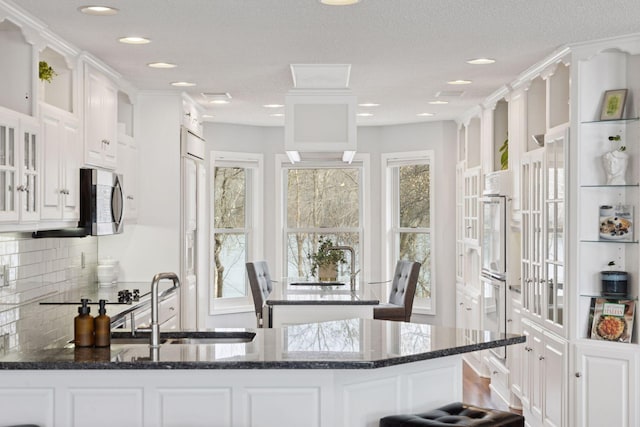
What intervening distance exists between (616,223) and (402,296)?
3.11 metres

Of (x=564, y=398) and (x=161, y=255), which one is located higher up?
(x=161, y=255)

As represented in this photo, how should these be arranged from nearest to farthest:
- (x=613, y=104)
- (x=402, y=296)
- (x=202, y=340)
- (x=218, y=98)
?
1. (x=202, y=340)
2. (x=613, y=104)
3. (x=218, y=98)
4. (x=402, y=296)

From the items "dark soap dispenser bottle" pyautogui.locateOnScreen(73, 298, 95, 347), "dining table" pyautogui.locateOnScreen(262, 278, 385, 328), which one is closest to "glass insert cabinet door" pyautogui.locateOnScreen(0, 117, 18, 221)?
"dark soap dispenser bottle" pyautogui.locateOnScreen(73, 298, 95, 347)

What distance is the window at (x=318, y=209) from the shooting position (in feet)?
32.1

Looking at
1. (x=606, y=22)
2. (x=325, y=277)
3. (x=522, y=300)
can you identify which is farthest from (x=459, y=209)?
(x=606, y=22)

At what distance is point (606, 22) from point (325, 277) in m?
3.63

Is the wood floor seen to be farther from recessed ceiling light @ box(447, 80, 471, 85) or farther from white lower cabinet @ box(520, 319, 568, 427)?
recessed ceiling light @ box(447, 80, 471, 85)

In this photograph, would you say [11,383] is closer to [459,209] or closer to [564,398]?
[564,398]

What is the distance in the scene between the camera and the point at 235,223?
31.4 ft

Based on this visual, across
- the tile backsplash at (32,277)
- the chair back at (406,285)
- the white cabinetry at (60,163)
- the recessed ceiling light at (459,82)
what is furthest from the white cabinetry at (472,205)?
the white cabinetry at (60,163)

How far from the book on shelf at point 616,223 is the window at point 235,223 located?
5.40m

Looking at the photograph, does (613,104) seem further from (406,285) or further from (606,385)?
(406,285)

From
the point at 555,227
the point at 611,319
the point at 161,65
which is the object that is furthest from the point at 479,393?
the point at 161,65

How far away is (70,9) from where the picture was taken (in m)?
3.97
